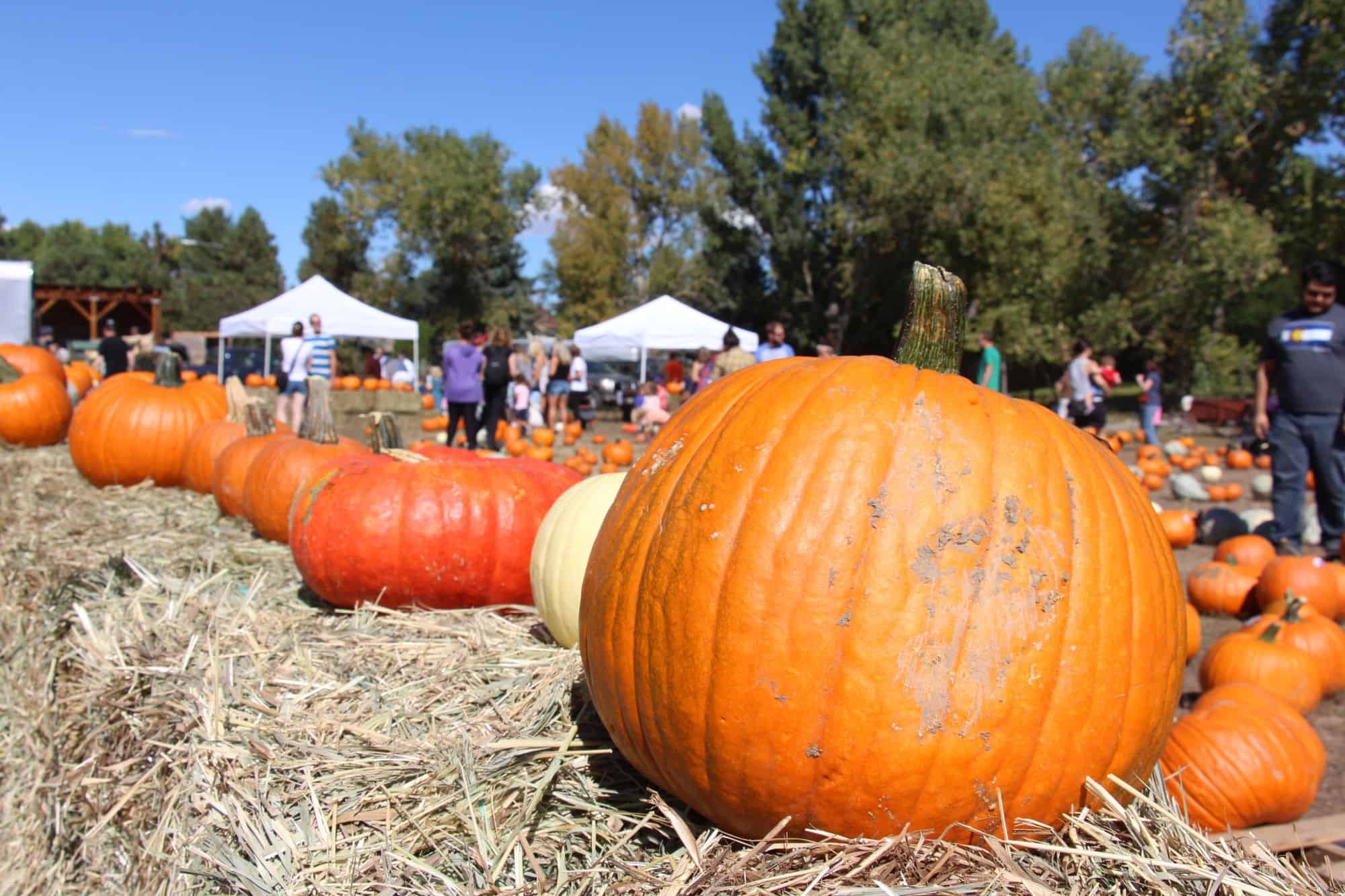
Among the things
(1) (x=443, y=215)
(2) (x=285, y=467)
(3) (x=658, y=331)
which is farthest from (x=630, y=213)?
(2) (x=285, y=467)

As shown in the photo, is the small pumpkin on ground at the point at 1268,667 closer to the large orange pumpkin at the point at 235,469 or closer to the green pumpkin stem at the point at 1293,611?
the green pumpkin stem at the point at 1293,611

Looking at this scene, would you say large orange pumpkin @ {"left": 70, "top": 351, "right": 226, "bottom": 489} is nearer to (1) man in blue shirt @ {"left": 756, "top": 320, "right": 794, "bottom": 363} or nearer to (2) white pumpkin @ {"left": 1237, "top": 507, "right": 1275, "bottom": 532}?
(1) man in blue shirt @ {"left": 756, "top": 320, "right": 794, "bottom": 363}

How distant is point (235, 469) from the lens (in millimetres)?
5719

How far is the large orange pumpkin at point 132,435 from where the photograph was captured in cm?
702

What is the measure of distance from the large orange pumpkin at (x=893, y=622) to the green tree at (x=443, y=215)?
142ft

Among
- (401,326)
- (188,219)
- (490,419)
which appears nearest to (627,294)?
(401,326)

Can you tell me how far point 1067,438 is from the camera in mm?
1803

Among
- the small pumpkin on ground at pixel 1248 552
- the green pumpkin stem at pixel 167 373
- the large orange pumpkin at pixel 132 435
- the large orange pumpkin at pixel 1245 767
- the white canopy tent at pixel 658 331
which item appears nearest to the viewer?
the large orange pumpkin at pixel 1245 767

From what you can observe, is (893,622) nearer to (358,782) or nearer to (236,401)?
(358,782)

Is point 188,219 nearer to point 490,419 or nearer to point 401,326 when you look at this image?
point 401,326

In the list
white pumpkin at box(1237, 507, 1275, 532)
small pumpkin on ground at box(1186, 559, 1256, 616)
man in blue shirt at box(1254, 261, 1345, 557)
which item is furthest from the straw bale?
white pumpkin at box(1237, 507, 1275, 532)

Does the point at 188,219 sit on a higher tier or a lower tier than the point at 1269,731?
higher

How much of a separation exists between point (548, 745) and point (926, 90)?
30.6 metres

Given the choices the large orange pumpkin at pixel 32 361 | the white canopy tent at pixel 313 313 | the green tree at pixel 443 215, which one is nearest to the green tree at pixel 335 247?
the green tree at pixel 443 215
